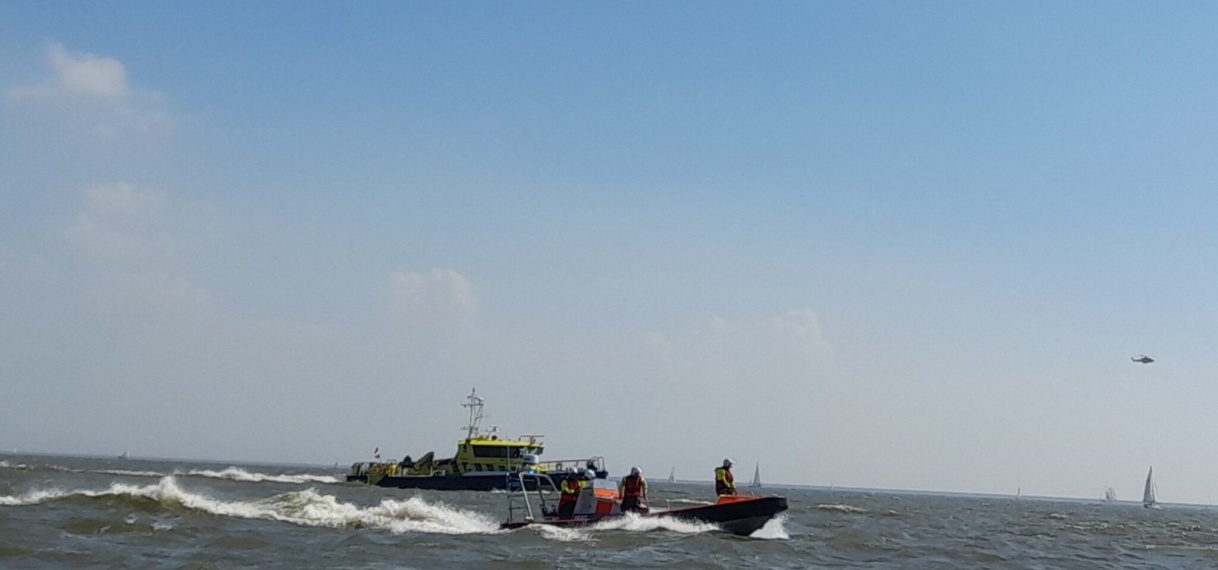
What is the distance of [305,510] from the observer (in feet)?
102

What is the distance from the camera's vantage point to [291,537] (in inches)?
951

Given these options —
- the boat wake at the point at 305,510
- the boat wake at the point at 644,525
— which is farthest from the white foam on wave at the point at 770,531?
the boat wake at the point at 305,510

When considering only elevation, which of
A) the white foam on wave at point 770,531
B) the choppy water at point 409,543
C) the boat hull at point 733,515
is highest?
the boat hull at point 733,515

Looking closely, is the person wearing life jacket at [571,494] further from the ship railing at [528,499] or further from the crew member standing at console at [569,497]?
the ship railing at [528,499]

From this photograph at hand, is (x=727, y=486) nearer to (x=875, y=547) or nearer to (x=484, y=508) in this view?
(x=875, y=547)

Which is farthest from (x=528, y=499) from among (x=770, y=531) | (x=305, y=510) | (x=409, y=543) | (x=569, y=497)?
(x=409, y=543)

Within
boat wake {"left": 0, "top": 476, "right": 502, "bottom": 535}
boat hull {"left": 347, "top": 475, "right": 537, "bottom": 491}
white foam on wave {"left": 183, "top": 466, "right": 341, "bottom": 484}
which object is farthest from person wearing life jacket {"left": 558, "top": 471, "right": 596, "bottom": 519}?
white foam on wave {"left": 183, "top": 466, "right": 341, "bottom": 484}

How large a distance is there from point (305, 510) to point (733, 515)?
12.8 meters

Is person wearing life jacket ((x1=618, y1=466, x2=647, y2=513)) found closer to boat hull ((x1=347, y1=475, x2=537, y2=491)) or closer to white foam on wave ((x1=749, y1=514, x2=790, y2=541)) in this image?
white foam on wave ((x1=749, y1=514, x2=790, y2=541))

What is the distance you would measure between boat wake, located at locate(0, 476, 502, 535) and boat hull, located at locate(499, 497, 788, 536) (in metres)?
2.89

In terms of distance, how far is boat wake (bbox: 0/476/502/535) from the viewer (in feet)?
92.4

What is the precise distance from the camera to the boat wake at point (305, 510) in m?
28.2

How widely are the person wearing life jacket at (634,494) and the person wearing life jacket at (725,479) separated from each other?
6.21 feet

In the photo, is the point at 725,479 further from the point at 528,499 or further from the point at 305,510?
the point at 528,499
